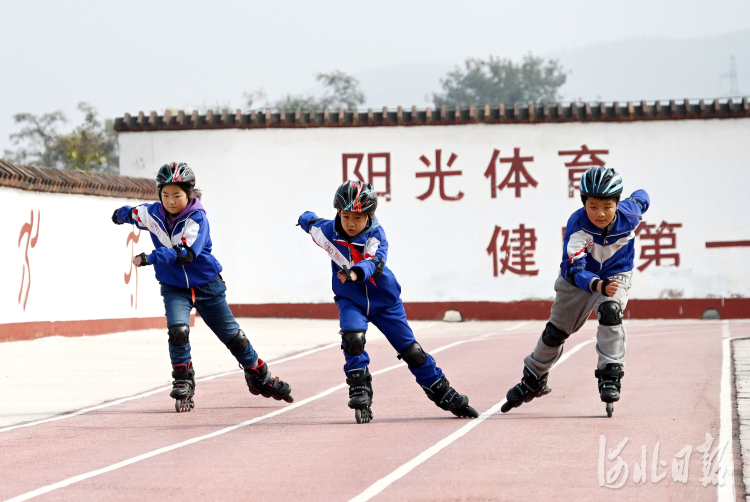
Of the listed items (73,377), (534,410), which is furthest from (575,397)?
(73,377)

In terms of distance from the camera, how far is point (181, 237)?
9.80 m

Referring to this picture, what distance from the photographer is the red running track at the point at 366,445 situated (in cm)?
637

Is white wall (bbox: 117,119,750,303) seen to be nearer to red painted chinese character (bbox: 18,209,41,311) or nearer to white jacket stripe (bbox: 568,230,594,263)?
red painted chinese character (bbox: 18,209,41,311)

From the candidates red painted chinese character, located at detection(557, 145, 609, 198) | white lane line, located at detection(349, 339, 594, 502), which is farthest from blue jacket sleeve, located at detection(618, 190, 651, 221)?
red painted chinese character, located at detection(557, 145, 609, 198)

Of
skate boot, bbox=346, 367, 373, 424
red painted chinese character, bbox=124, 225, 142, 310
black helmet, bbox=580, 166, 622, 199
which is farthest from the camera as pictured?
red painted chinese character, bbox=124, 225, 142, 310

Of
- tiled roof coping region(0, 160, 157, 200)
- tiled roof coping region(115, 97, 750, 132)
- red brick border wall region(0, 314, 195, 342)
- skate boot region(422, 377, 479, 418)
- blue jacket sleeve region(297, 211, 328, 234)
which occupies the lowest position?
red brick border wall region(0, 314, 195, 342)

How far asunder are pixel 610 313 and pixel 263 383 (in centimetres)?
344

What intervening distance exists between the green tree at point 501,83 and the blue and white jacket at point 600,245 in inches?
3336

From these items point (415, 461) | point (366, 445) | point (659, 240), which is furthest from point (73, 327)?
point (659, 240)

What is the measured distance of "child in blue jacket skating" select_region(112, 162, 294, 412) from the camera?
32.2ft

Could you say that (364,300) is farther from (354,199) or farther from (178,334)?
(178,334)

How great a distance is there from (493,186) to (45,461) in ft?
75.8

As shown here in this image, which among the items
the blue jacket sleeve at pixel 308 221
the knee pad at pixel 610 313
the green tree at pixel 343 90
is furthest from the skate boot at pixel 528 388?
the green tree at pixel 343 90

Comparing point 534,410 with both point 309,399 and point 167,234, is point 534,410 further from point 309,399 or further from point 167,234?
point 167,234
